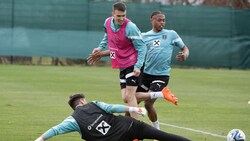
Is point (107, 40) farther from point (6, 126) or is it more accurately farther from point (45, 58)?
point (45, 58)

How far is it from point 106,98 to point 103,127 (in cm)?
1012

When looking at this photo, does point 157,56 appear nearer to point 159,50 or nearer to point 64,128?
point 159,50

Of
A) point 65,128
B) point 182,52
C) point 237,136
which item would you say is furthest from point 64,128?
point 182,52

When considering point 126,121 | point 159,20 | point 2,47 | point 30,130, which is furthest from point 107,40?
point 2,47

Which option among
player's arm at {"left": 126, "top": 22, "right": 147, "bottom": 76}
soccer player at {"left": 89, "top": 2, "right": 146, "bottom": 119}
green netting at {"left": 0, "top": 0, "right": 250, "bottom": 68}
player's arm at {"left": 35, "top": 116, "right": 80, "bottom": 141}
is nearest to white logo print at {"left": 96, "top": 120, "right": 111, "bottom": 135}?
player's arm at {"left": 35, "top": 116, "right": 80, "bottom": 141}

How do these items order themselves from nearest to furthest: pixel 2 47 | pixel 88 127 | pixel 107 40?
pixel 88 127 → pixel 107 40 → pixel 2 47

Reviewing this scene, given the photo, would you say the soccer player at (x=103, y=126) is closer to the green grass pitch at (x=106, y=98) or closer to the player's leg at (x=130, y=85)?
the player's leg at (x=130, y=85)

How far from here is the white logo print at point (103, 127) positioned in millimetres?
9891

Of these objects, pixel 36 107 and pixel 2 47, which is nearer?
pixel 36 107

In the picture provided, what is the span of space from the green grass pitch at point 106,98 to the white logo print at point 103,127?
2856 millimetres

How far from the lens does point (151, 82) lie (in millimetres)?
13867

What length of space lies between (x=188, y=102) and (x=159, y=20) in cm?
658

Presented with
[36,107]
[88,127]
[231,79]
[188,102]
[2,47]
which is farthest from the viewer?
[2,47]

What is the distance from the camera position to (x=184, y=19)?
3519 centimetres
